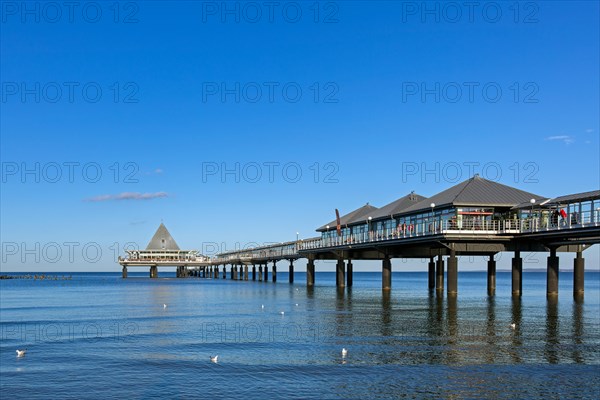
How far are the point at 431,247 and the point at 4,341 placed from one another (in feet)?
156

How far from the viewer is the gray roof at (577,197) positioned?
5178 cm

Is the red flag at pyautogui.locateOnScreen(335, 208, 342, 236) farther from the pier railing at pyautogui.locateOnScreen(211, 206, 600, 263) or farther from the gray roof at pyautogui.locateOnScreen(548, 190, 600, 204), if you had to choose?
the gray roof at pyautogui.locateOnScreen(548, 190, 600, 204)

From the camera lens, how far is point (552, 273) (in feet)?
209

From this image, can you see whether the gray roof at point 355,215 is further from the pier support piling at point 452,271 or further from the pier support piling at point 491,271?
the pier support piling at point 452,271

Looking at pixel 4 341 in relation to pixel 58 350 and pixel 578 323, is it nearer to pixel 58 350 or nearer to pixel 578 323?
pixel 58 350

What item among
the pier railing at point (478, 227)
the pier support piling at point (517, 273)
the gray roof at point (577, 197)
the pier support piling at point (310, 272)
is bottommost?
the pier support piling at point (310, 272)

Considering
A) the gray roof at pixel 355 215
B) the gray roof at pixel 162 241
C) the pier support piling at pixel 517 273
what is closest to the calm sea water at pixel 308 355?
the pier support piling at pixel 517 273

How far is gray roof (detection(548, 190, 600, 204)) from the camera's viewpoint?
170 feet

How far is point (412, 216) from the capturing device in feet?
246

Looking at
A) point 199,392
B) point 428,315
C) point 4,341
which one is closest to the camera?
point 199,392

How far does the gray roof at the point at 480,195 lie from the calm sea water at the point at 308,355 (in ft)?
45.1

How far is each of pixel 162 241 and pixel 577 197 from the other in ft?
492

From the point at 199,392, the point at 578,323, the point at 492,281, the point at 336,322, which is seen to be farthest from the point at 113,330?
the point at 492,281

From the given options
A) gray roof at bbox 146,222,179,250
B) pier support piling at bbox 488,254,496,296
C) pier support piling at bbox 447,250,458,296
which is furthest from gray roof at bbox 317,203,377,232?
gray roof at bbox 146,222,179,250
